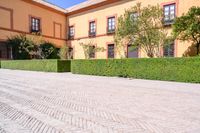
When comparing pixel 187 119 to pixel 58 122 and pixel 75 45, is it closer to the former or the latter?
pixel 58 122

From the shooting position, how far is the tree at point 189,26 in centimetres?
1659

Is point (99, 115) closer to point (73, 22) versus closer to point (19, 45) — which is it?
point (19, 45)

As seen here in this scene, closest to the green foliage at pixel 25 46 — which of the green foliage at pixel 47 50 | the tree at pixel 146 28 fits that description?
the green foliage at pixel 47 50

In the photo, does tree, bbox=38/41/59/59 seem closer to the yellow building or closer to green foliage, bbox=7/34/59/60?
green foliage, bbox=7/34/59/60

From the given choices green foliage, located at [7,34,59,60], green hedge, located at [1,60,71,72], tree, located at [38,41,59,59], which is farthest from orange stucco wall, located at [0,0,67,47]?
green hedge, located at [1,60,71,72]

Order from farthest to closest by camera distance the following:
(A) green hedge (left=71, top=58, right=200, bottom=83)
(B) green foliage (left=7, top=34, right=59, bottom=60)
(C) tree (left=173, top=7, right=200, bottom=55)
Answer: (B) green foliage (left=7, top=34, right=59, bottom=60) < (C) tree (left=173, top=7, right=200, bottom=55) < (A) green hedge (left=71, top=58, right=200, bottom=83)

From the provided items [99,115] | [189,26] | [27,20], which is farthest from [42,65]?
[99,115]

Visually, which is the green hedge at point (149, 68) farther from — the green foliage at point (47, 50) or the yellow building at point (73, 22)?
the green foliage at point (47, 50)

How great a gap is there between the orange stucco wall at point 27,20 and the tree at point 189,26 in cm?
2036

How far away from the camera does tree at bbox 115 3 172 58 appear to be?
61.5 ft

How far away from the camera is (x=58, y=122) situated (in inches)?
203

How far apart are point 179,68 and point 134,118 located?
8.84 metres

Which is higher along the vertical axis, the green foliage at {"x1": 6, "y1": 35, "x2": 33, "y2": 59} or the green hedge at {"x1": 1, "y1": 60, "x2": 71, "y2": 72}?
the green foliage at {"x1": 6, "y1": 35, "x2": 33, "y2": 59}

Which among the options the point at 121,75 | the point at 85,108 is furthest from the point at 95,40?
the point at 85,108
